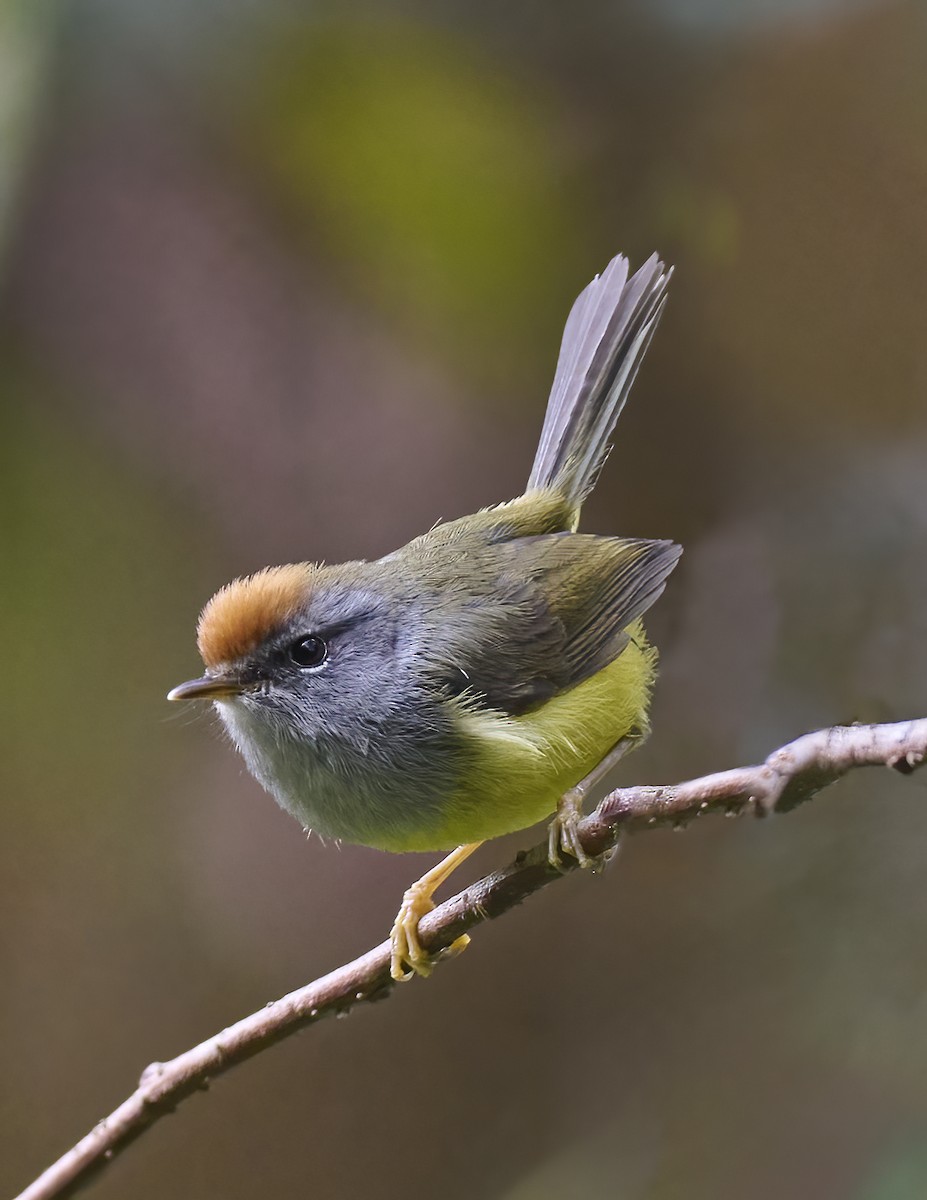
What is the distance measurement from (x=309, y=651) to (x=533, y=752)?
265mm

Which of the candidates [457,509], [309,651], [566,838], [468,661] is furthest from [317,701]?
[457,509]

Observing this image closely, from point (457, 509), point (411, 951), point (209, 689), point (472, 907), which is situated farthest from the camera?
point (457, 509)

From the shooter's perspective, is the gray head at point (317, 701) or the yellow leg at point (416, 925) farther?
the yellow leg at point (416, 925)

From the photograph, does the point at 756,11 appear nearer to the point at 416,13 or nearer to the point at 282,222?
the point at 416,13

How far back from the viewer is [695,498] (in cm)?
127

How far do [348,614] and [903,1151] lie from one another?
2.47ft

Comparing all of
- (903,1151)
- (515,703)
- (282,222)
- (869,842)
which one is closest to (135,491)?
(282,222)

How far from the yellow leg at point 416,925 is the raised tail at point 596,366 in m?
0.52

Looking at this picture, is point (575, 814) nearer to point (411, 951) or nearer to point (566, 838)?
point (566, 838)

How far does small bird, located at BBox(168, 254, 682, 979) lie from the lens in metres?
1.08

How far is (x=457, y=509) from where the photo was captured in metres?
1.53

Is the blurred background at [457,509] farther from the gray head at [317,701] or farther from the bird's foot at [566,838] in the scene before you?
the gray head at [317,701]

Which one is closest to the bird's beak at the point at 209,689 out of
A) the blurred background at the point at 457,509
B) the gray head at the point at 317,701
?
the gray head at the point at 317,701

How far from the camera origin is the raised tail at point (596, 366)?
4.19 feet
